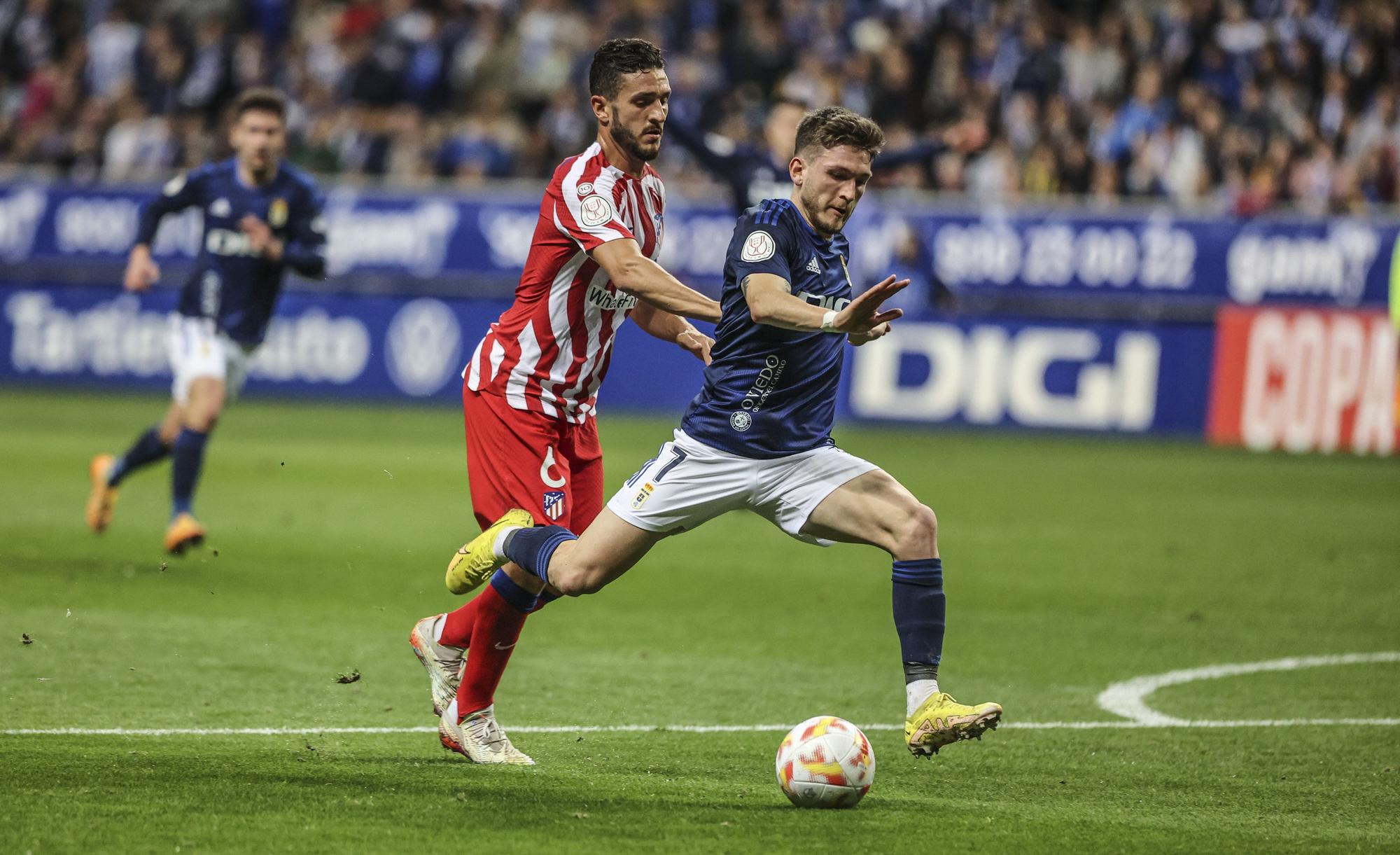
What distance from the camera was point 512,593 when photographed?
20.0ft

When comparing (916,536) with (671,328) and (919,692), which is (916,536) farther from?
(671,328)

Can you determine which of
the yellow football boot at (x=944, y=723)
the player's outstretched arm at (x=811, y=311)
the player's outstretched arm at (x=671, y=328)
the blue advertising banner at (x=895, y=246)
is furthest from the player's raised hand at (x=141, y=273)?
the blue advertising banner at (x=895, y=246)

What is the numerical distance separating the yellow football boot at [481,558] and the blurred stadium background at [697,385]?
24.0 inches

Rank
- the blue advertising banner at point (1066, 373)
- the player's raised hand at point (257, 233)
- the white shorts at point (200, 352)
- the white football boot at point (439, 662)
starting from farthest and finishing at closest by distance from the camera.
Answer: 1. the blue advertising banner at point (1066, 373)
2. the white shorts at point (200, 352)
3. the player's raised hand at point (257, 233)
4. the white football boot at point (439, 662)

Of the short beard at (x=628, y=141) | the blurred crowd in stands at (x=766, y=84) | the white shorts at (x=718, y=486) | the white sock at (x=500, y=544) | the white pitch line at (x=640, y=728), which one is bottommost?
the white pitch line at (x=640, y=728)

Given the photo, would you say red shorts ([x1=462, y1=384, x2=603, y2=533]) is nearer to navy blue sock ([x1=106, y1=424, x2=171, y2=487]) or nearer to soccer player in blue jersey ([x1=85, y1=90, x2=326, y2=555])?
soccer player in blue jersey ([x1=85, y1=90, x2=326, y2=555])

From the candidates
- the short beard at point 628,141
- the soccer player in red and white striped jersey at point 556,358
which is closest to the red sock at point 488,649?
the soccer player in red and white striped jersey at point 556,358

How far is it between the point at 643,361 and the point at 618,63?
14.9 meters

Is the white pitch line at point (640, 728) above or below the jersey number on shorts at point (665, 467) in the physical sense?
below

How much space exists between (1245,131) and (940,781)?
16.0 metres

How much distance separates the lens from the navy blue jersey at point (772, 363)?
569 centimetres

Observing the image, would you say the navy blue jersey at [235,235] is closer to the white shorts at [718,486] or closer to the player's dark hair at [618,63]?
the player's dark hair at [618,63]

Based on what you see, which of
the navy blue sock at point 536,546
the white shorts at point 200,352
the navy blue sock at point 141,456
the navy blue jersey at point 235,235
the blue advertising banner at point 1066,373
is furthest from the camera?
the blue advertising banner at point 1066,373

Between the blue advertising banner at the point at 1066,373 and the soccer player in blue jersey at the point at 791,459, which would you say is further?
the blue advertising banner at the point at 1066,373
